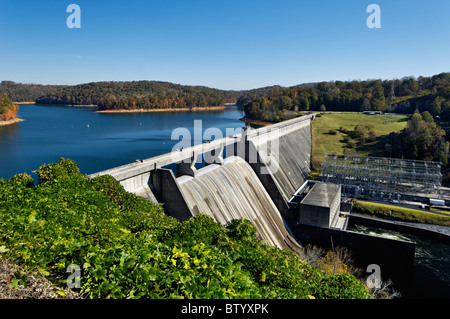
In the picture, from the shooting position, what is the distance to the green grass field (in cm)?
4522

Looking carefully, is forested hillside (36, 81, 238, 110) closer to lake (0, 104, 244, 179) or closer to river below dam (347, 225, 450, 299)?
lake (0, 104, 244, 179)

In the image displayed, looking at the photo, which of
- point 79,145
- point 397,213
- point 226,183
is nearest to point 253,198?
point 226,183

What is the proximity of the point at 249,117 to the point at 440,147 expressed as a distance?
4982 centimetres

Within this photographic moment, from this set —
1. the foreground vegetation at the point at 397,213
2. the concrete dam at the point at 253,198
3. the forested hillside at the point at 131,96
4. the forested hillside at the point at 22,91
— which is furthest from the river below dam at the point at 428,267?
the forested hillside at the point at 22,91

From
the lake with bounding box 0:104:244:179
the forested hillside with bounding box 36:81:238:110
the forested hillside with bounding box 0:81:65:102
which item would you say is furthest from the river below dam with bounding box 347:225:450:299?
the forested hillside with bounding box 0:81:65:102

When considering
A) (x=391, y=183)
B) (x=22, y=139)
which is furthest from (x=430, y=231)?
(x=22, y=139)

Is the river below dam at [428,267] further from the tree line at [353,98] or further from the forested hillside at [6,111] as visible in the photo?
the forested hillside at [6,111]

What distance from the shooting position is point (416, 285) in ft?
64.7

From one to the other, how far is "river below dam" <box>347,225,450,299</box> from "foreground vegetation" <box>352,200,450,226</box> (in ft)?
5.99

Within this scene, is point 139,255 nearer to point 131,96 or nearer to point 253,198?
point 253,198

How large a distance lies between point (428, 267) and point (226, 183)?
15461 millimetres

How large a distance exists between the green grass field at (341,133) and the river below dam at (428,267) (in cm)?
1515
